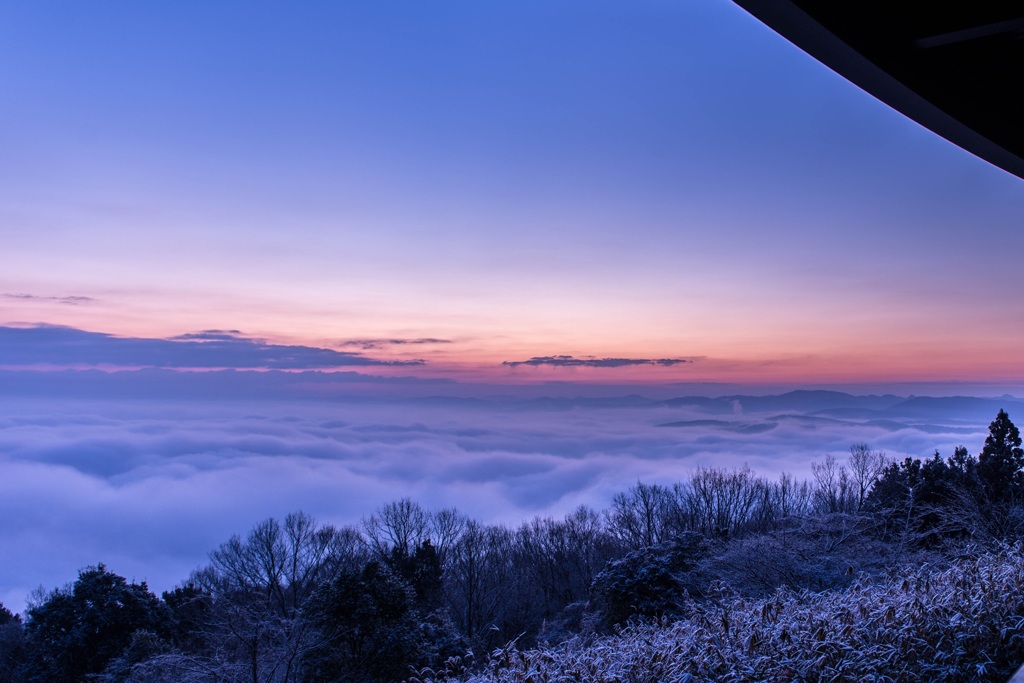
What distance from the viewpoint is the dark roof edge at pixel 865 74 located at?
6.75 feet

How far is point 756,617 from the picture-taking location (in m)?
6.36

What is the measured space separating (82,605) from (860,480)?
147 ft

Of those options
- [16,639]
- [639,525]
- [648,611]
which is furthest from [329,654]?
[639,525]

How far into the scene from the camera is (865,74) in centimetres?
246

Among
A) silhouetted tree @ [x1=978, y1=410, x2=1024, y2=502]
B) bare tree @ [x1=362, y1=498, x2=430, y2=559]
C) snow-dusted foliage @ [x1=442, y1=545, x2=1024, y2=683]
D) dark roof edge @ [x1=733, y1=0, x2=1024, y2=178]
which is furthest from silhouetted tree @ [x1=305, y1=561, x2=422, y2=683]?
bare tree @ [x1=362, y1=498, x2=430, y2=559]

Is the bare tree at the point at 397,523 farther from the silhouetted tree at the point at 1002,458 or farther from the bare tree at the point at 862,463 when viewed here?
the bare tree at the point at 862,463

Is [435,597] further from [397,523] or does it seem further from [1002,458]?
[1002,458]

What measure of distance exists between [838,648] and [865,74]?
4.30 meters

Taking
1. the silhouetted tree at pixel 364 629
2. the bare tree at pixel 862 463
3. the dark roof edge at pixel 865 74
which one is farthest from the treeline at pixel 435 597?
the bare tree at pixel 862 463

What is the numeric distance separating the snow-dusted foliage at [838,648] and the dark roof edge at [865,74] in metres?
3.54

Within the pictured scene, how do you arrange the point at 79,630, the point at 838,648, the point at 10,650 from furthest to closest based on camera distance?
the point at 10,650 → the point at 79,630 → the point at 838,648

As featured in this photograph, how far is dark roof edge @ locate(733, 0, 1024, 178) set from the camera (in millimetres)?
2057

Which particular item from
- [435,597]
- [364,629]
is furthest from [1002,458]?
[364,629]

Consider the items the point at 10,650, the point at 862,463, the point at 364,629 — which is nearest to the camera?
the point at 364,629
